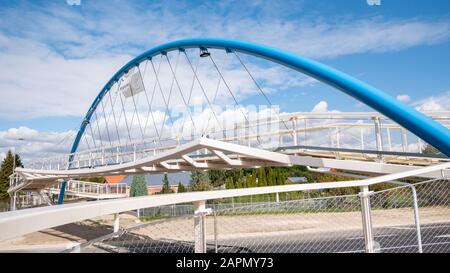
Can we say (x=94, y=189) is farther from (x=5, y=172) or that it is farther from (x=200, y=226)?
(x=5, y=172)

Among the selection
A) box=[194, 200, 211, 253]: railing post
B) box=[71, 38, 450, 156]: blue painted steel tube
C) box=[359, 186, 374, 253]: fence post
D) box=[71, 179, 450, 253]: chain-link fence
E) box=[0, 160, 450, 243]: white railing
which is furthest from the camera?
box=[71, 179, 450, 253]: chain-link fence

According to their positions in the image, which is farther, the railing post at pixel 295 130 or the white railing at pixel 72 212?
the railing post at pixel 295 130

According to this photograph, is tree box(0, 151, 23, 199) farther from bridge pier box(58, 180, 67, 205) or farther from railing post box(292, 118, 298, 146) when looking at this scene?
railing post box(292, 118, 298, 146)

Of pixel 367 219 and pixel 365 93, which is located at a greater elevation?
pixel 365 93

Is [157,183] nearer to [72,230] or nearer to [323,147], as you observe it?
[72,230]

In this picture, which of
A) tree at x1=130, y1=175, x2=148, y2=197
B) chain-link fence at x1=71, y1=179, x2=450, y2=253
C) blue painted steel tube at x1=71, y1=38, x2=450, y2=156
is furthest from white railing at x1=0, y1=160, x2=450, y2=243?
tree at x1=130, y1=175, x2=148, y2=197

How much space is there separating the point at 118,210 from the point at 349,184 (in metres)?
3.72

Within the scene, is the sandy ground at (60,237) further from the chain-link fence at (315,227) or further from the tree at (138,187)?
the tree at (138,187)

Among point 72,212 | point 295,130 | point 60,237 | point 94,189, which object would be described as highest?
point 295,130

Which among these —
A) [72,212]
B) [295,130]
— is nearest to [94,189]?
[295,130]

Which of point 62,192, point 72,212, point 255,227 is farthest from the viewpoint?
point 62,192

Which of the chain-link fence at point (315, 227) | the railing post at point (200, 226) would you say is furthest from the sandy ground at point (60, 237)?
the railing post at point (200, 226)

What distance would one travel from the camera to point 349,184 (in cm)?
524

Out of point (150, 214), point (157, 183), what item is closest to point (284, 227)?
point (150, 214)
